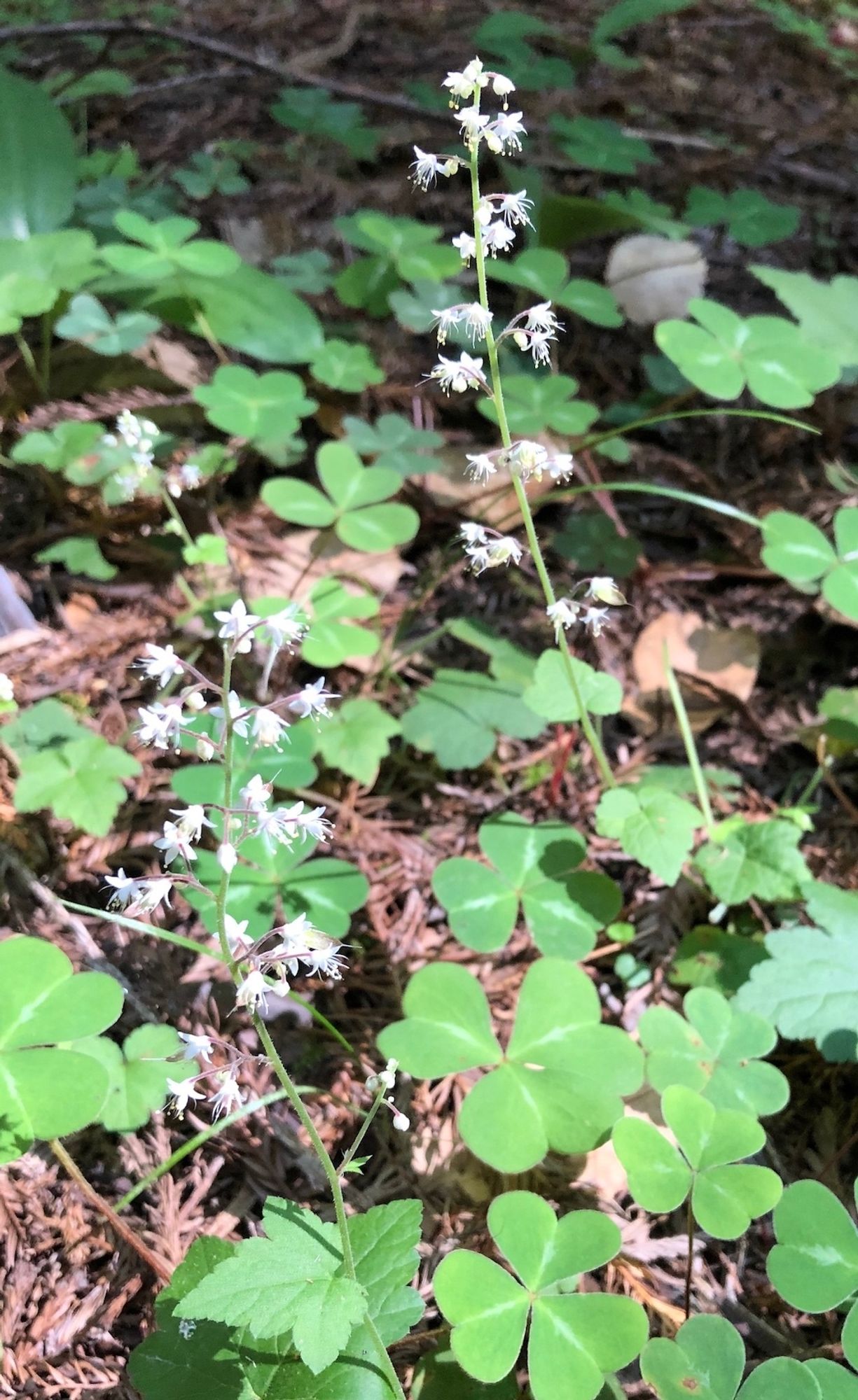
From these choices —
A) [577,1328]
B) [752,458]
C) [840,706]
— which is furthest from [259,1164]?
[752,458]

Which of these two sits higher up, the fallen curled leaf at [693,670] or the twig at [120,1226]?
the fallen curled leaf at [693,670]

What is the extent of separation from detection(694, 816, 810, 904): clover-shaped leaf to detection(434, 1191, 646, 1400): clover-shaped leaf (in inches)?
34.6

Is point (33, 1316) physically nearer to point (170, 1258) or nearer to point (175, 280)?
point (170, 1258)

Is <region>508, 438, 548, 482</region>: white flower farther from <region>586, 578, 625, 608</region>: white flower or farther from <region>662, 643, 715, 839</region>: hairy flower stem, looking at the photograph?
<region>662, 643, 715, 839</region>: hairy flower stem

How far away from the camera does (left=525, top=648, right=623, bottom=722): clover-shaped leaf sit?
7.54 ft

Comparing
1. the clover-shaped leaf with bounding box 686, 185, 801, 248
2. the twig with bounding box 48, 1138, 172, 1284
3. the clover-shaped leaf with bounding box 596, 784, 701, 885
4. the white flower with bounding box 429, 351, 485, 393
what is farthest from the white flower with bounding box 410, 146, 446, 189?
the clover-shaped leaf with bounding box 686, 185, 801, 248

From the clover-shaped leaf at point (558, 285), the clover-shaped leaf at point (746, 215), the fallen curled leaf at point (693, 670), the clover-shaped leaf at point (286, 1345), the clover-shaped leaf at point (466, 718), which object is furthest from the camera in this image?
the clover-shaped leaf at point (746, 215)

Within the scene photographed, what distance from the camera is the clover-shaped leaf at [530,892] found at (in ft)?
7.14

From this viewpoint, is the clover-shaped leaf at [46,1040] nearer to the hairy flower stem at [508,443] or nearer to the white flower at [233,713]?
the white flower at [233,713]

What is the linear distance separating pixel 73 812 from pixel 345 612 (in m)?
1.03

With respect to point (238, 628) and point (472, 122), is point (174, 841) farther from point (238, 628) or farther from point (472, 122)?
point (472, 122)

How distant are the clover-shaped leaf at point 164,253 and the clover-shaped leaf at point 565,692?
2.04 metres

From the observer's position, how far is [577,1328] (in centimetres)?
156

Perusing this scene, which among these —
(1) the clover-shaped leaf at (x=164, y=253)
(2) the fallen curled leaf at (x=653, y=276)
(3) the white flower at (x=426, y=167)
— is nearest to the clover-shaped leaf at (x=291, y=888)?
(3) the white flower at (x=426, y=167)
